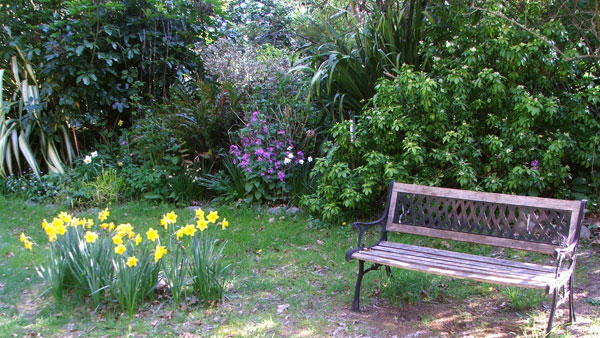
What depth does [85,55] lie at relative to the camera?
24.3 ft

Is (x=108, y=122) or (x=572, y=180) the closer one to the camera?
(x=572, y=180)

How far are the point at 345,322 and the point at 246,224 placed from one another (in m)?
2.54

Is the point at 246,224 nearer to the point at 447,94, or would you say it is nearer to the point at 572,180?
the point at 447,94

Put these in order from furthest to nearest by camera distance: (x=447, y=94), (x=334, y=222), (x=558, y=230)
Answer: (x=334, y=222) → (x=447, y=94) → (x=558, y=230)

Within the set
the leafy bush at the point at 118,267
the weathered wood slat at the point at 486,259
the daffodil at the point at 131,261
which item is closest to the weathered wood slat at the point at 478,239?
the weathered wood slat at the point at 486,259

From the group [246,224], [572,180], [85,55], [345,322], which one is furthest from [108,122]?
[572,180]

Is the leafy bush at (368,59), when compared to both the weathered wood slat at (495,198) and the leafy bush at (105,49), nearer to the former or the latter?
the weathered wood slat at (495,198)

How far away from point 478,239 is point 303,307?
142cm

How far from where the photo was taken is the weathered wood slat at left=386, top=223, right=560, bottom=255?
3498 millimetres

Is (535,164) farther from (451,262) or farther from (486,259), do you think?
(451,262)

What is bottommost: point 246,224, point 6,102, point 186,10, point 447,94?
point 246,224

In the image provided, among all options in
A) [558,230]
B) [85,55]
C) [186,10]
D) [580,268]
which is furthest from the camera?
[186,10]

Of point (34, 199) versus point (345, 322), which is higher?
point (34, 199)

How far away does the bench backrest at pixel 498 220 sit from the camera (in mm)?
3410
